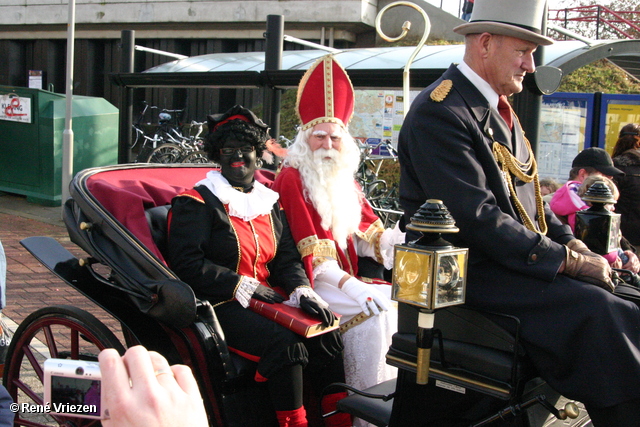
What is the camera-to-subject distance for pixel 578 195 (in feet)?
13.0

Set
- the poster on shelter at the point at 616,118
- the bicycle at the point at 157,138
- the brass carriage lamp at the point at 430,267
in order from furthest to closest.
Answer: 1. the bicycle at the point at 157,138
2. the poster on shelter at the point at 616,118
3. the brass carriage lamp at the point at 430,267

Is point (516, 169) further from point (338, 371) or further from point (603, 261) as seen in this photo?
point (338, 371)

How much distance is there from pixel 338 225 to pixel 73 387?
276 centimetres

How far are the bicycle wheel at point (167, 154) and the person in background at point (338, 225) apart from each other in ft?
23.8

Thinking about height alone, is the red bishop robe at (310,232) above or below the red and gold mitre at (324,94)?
below

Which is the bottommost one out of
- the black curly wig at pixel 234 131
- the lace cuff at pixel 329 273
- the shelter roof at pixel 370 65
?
the lace cuff at pixel 329 273

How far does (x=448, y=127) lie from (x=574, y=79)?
11724 millimetres

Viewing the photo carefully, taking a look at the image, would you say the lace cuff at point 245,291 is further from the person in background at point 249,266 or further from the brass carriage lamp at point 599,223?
the brass carriage lamp at point 599,223

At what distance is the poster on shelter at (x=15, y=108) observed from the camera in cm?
988

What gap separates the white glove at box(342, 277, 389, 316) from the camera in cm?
324

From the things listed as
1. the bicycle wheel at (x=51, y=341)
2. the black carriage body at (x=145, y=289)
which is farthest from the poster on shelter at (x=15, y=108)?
the bicycle wheel at (x=51, y=341)

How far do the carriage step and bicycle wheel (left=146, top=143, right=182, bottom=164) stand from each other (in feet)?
27.6

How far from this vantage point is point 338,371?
10.5 ft

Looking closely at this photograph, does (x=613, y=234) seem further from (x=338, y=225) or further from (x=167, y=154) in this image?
(x=167, y=154)
